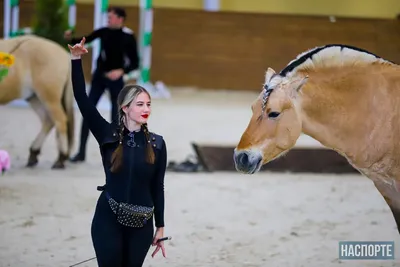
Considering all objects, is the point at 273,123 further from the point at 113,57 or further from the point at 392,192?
the point at 113,57

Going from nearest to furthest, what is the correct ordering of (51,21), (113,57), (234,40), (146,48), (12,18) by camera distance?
1. (113,57)
2. (12,18)
3. (51,21)
4. (146,48)
5. (234,40)

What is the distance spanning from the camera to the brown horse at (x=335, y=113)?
3574mm

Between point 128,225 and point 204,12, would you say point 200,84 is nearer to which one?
point 204,12

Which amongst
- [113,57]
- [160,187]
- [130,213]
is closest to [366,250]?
[160,187]

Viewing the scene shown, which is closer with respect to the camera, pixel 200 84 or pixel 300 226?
pixel 300 226

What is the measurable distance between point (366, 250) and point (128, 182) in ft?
7.37

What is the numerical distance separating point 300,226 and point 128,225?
2824 millimetres

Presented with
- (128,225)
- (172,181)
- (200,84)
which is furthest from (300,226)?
(200,84)

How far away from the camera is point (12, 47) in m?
7.71

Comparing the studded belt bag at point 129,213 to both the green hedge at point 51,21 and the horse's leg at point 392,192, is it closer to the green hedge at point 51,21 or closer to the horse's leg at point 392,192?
the horse's leg at point 392,192

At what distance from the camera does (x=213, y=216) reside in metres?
6.04

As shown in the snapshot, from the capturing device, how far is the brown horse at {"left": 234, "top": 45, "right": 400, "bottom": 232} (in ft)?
11.7

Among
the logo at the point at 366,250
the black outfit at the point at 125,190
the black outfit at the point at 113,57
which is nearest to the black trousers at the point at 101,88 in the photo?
the black outfit at the point at 113,57

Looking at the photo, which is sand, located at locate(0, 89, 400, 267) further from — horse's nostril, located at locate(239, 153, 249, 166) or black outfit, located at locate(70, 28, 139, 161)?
horse's nostril, located at locate(239, 153, 249, 166)
